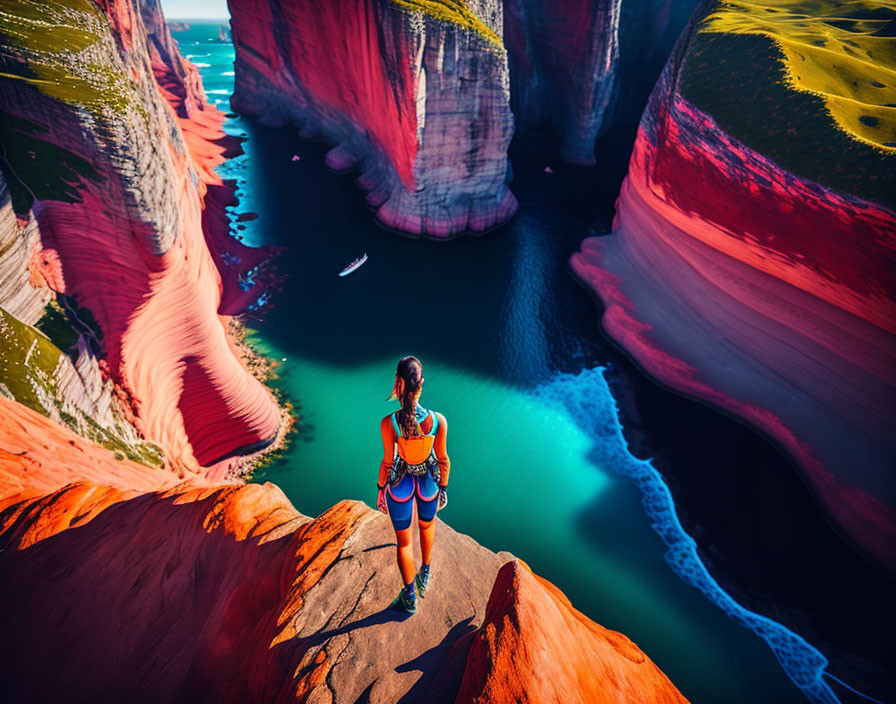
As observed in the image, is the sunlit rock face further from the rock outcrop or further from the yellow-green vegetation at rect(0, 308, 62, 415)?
the rock outcrop

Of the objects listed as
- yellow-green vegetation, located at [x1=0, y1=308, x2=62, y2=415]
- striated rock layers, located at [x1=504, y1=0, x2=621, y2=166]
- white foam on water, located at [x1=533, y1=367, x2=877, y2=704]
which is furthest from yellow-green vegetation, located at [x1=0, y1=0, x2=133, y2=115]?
striated rock layers, located at [x1=504, y1=0, x2=621, y2=166]

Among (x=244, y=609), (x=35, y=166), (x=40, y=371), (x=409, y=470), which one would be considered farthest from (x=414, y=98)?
(x=244, y=609)

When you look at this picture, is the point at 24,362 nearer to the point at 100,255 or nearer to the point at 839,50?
the point at 100,255

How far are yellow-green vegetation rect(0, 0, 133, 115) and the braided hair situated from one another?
238 inches

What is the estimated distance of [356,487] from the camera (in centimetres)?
835

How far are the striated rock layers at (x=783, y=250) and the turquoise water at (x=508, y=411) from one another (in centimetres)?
250

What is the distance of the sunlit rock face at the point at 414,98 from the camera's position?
13.0 metres

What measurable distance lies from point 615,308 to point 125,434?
41.3 ft

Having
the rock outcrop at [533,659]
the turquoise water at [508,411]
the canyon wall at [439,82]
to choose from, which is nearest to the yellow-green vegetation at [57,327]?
the turquoise water at [508,411]

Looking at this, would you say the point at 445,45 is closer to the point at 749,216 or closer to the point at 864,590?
the point at 749,216

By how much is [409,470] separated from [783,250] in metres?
10.3

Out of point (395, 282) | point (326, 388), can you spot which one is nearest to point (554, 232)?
point (395, 282)

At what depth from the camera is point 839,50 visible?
1205 centimetres

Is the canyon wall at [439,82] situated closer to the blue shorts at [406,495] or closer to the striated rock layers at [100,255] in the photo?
the striated rock layers at [100,255]
